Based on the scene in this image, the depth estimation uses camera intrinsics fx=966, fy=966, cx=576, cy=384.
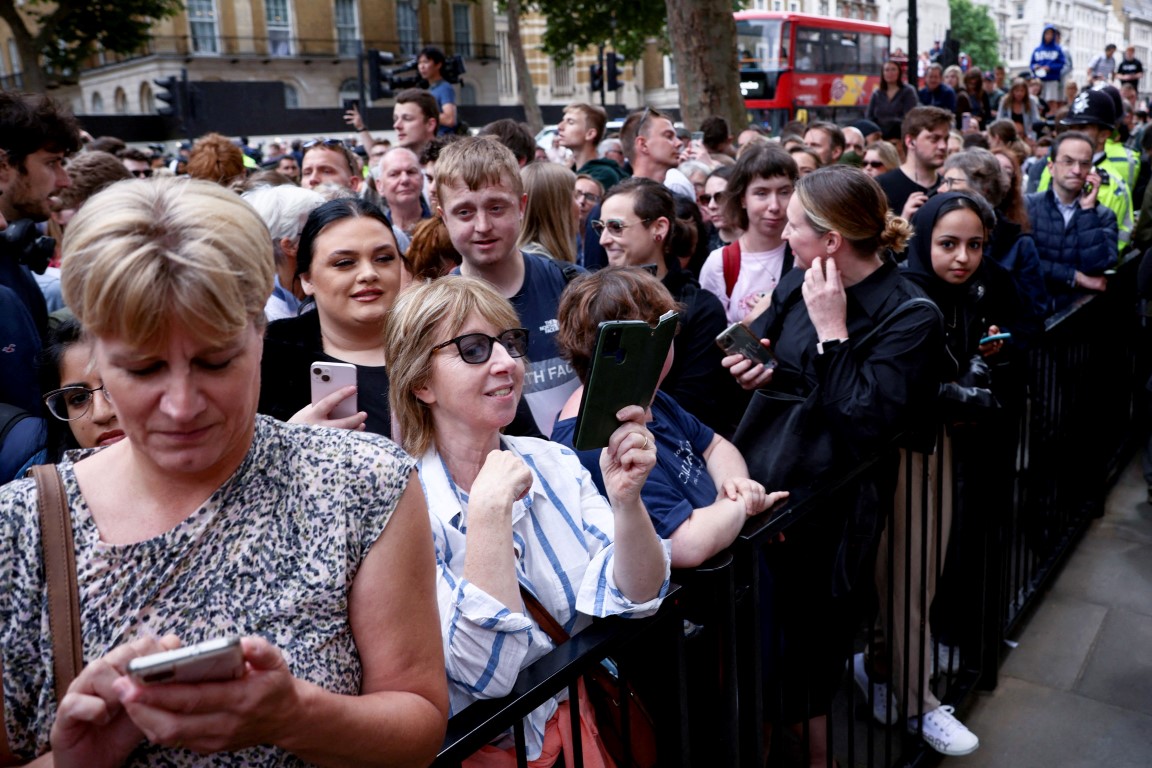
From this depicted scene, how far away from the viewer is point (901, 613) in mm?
3473

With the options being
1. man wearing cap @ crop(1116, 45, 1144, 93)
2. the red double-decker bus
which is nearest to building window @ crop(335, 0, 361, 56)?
the red double-decker bus

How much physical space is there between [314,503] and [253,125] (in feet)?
49.0

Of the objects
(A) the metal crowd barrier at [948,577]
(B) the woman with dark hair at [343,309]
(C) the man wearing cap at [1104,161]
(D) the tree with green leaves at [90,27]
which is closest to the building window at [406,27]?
(D) the tree with green leaves at [90,27]

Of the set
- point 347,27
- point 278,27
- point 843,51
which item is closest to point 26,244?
point 843,51

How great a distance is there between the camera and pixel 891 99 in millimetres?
12406

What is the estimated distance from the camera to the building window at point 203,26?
1617 inches

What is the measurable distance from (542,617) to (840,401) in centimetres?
125

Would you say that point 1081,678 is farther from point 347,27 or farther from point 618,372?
point 347,27

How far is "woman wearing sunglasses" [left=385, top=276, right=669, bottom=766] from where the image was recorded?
1.79 m

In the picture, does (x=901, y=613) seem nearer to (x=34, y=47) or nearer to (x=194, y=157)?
(x=194, y=157)

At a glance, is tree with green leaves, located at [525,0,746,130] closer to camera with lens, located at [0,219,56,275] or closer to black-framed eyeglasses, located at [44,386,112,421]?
camera with lens, located at [0,219,56,275]

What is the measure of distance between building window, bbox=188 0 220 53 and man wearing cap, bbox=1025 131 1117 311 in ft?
138

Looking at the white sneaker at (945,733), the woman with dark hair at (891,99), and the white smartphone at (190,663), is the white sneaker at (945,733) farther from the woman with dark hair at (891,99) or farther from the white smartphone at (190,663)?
the woman with dark hair at (891,99)

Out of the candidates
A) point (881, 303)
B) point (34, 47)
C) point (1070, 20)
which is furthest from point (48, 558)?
point (1070, 20)
